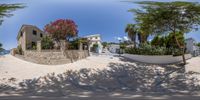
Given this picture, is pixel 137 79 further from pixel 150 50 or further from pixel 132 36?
pixel 132 36

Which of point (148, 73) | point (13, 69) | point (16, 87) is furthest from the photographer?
point (13, 69)

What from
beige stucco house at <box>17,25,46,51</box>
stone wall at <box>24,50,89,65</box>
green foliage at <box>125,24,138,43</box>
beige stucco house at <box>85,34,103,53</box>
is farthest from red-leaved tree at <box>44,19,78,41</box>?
stone wall at <box>24,50,89,65</box>

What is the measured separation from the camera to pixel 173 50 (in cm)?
2914

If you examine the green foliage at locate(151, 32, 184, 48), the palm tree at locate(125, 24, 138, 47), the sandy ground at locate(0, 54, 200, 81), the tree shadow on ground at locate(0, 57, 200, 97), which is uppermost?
the palm tree at locate(125, 24, 138, 47)

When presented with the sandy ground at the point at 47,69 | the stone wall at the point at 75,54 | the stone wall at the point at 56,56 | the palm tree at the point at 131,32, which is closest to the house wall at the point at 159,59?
the sandy ground at the point at 47,69

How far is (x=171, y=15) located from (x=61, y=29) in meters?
22.8

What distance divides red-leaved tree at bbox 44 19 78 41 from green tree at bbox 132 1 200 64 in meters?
20.0

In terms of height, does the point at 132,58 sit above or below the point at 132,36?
below

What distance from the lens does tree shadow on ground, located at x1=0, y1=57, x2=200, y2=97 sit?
16.2 metres

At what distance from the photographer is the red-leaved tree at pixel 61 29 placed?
143 ft

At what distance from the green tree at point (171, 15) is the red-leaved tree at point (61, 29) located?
789 inches

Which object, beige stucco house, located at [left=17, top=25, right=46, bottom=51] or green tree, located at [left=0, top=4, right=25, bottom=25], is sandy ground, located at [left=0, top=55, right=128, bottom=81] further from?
beige stucco house, located at [left=17, top=25, right=46, bottom=51]

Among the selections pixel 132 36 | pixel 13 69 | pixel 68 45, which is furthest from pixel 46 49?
pixel 132 36

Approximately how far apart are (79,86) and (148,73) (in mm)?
6567
